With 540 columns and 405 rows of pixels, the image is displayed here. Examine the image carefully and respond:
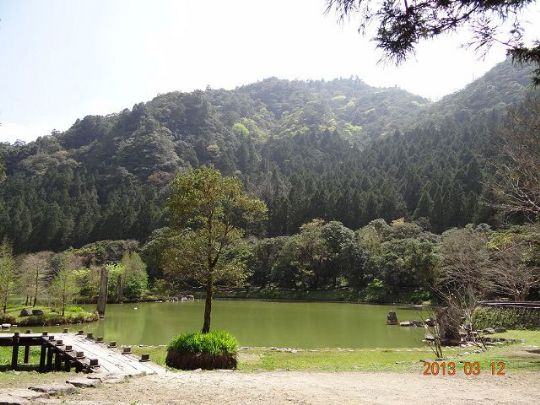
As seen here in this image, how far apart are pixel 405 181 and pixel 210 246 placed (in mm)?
64913

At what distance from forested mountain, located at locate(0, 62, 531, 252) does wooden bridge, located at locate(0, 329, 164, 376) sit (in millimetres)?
50852

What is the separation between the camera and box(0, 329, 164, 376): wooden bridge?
1097 cm

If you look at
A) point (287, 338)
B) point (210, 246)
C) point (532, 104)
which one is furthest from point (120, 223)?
point (532, 104)

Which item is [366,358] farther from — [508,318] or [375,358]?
[508,318]

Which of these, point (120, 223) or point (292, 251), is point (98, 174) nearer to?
point (120, 223)

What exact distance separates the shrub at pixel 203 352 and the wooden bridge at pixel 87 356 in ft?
3.52

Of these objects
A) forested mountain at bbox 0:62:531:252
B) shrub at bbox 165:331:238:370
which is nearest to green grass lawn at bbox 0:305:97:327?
shrub at bbox 165:331:238:370

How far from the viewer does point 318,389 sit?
27.8 feet

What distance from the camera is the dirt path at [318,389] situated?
7.41m

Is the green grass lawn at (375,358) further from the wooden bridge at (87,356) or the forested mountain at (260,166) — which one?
the forested mountain at (260,166)

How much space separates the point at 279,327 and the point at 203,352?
15.0 metres

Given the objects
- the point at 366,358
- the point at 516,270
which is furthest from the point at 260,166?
the point at 366,358

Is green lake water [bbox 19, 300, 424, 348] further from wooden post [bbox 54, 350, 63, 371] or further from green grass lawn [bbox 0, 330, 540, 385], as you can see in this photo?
wooden post [bbox 54, 350, 63, 371]
